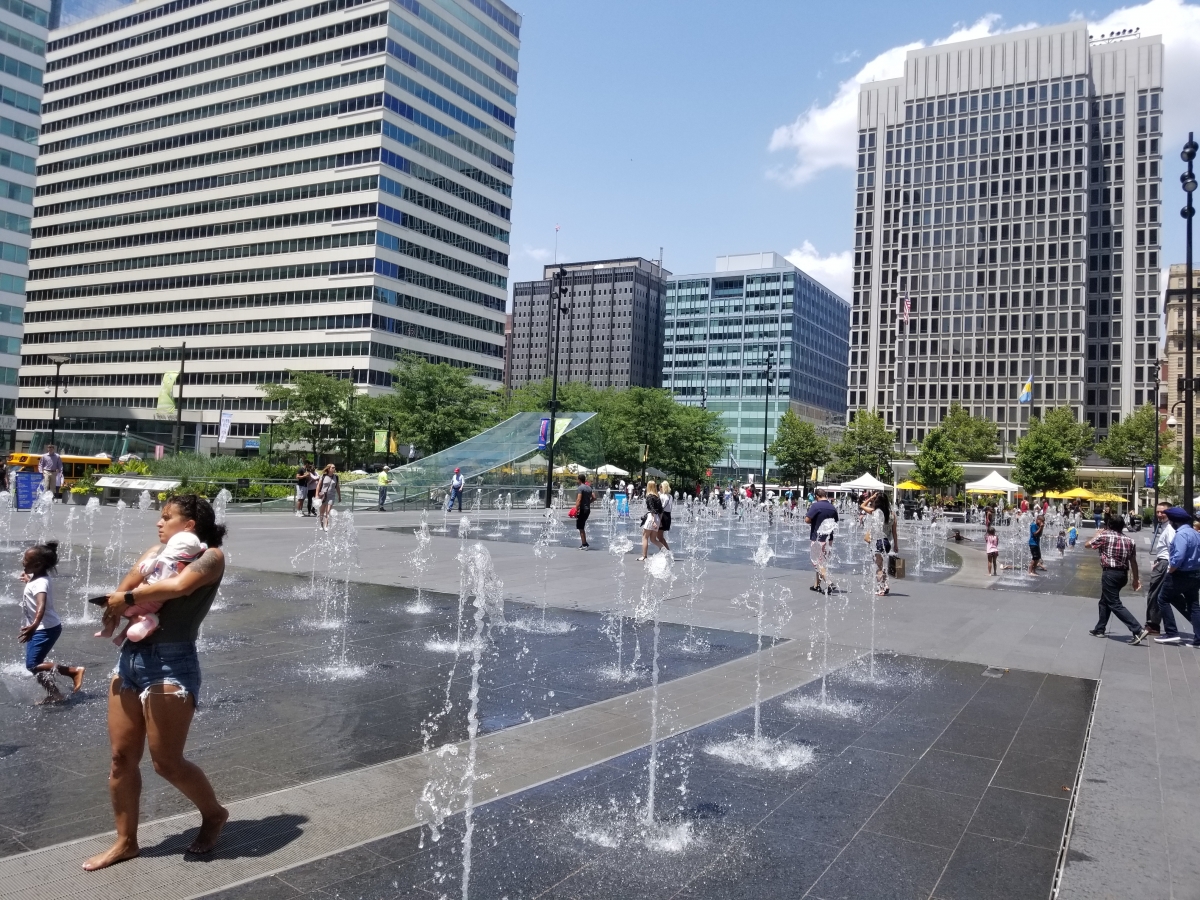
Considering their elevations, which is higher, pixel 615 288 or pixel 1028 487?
pixel 615 288

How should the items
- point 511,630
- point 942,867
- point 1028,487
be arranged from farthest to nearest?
point 1028,487 < point 511,630 < point 942,867

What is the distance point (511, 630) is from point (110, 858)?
20.4ft

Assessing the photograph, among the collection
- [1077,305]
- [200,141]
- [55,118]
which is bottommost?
[1077,305]

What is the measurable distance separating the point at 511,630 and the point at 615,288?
157 meters

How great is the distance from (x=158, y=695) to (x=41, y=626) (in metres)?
3.73

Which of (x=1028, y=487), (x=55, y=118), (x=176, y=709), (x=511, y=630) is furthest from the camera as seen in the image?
(x=55, y=118)

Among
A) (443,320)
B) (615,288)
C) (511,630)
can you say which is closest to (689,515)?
(511,630)

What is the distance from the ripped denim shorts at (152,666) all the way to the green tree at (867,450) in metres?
81.6

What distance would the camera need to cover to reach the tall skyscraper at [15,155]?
5988cm

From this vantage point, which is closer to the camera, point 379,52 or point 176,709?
point 176,709

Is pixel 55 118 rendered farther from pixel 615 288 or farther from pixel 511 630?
pixel 511 630

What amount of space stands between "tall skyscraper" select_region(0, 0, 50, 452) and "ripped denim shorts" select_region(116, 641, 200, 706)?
7132 centimetres

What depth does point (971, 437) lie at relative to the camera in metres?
79.4

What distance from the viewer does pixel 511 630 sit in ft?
32.3
